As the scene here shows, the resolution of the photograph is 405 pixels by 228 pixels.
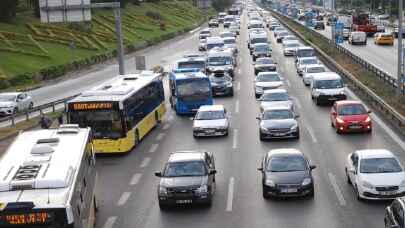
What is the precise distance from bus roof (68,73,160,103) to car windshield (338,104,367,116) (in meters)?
10.2

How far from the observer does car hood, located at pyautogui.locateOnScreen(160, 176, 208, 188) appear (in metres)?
23.5

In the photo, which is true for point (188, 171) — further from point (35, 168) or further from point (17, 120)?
point (17, 120)

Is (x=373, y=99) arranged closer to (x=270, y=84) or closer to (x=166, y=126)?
(x=270, y=84)

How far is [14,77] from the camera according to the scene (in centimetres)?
6384

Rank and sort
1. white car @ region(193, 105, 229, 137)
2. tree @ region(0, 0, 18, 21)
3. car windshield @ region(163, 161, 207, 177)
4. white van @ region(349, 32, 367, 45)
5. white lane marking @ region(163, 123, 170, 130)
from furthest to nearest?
white van @ region(349, 32, 367, 45)
tree @ region(0, 0, 18, 21)
white lane marking @ region(163, 123, 170, 130)
white car @ region(193, 105, 229, 137)
car windshield @ region(163, 161, 207, 177)

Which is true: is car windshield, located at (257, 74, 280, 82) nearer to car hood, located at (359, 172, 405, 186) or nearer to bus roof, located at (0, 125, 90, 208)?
car hood, located at (359, 172, 405, 186)

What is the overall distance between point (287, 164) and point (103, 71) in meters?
54.4

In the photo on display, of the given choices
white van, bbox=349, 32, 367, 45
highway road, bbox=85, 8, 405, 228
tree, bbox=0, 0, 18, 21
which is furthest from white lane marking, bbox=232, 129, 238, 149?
white van, bbox=349, 32, 367, 45

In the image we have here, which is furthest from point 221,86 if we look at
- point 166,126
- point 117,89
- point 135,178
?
point 135,178

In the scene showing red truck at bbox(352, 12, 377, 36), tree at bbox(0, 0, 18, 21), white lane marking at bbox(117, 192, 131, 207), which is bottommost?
white lane marking at bbox(117, 192, 131, 207)

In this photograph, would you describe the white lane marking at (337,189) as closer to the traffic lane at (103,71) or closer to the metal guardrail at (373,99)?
the metal guardrail at (373,99)

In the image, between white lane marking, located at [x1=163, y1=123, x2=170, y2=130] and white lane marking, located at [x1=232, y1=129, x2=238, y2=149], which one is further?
white lane marking, located at [x1=163, y1=123, x2=170, y2=130]

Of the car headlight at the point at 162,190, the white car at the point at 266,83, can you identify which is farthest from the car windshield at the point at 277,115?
the white car at the point at 266,83

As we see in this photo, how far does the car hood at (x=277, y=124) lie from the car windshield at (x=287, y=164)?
9500mm
